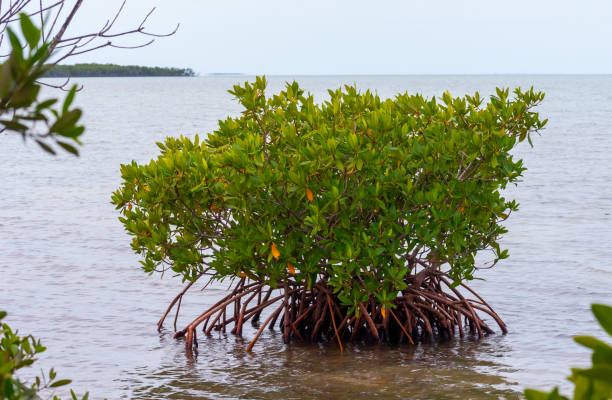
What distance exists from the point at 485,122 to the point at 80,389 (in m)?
4.04

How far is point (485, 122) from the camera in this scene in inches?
258

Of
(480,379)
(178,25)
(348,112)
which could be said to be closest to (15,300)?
(348,112)

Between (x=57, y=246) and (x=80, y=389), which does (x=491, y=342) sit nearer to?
(x=80, y=389)

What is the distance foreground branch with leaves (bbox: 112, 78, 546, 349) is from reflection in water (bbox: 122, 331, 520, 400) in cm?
31

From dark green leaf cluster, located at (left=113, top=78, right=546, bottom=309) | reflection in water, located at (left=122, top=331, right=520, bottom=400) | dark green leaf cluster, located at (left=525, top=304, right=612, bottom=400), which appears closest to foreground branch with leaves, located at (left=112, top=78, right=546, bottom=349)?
dark green leaf cluster, located at (left=113, top=78, right=546, bottom=309)

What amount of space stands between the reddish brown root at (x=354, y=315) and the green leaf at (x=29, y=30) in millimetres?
5795

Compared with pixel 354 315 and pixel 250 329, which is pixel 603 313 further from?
pixel 250 329

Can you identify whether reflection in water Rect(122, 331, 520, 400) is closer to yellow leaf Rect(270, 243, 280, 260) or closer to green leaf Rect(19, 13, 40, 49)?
yellow leaf Rect(270, 243, 280, 260)

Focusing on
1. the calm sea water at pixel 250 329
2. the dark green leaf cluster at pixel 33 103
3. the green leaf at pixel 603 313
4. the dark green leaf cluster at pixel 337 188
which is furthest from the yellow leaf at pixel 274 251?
the green leaf at pixel 603 313

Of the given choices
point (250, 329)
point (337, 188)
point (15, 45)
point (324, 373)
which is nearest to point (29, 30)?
point (15, 45)

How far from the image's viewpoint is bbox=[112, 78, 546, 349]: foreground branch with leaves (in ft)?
20.2

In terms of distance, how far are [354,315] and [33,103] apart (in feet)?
19.9

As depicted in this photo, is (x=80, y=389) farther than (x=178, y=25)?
Yes

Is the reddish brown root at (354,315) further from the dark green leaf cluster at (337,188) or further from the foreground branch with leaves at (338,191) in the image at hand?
the dark green leaf cluster at (337,188)
